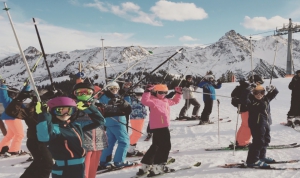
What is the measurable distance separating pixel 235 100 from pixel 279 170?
1631mm

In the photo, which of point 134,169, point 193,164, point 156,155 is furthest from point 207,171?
point 134,169

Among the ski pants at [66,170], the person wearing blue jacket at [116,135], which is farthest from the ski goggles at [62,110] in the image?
the person wearing blue jacket at [116,135]

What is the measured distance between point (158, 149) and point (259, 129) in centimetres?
173

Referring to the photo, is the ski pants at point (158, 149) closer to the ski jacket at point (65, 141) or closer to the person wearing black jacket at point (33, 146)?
the person wearing black jacket at point (33, 146)

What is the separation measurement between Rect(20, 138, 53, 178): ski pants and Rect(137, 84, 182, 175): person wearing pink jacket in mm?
1485

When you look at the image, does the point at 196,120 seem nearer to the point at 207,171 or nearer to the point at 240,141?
the point at 240,141

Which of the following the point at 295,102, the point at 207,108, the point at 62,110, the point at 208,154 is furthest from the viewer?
the point at 207,108

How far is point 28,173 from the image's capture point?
4012 mm

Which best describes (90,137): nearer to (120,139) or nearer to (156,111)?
(120,139)

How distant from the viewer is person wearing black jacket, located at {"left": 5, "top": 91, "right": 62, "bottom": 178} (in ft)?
13.2

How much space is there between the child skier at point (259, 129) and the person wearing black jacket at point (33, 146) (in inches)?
128

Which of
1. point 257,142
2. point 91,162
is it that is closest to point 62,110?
point 91,162

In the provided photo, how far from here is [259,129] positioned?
194 inches

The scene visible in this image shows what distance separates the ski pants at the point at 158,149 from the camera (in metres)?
4.80
